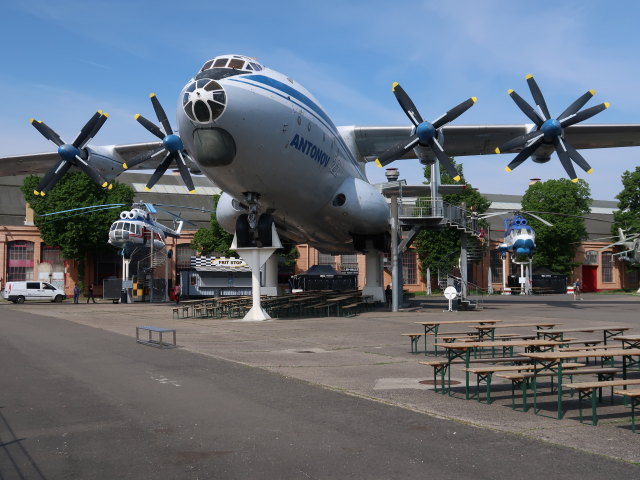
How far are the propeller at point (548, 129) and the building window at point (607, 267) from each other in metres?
54.7

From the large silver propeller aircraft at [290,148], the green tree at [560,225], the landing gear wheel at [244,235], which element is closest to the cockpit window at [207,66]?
the large silver propeller aircraft at [290,148]

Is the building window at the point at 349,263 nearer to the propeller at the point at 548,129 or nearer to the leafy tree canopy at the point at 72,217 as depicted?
the leafy tree canopy at the point at 72,217

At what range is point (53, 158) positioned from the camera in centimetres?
3128

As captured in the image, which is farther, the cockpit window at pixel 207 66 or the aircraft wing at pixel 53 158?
the aircraft wing at pixel 53 158

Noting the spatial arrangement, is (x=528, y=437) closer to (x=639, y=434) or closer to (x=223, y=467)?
(x=639, y=434)

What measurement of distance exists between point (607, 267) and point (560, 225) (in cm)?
1123

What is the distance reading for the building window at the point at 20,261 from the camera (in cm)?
5347

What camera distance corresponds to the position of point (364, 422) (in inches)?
277

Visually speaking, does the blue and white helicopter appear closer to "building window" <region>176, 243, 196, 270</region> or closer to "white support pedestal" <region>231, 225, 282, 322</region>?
"building window" <region>176, 243, 196, 270</region>

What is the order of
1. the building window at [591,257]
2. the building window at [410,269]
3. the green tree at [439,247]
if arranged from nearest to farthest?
1. the green tree at [439,247]
2. the building window at [410,269]
3. the building window at [591,257]

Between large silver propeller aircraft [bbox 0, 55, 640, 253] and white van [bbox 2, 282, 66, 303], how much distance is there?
12.4 metres

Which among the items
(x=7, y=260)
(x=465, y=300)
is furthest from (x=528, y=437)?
(x=7, y=260)

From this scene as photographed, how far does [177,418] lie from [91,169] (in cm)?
2402

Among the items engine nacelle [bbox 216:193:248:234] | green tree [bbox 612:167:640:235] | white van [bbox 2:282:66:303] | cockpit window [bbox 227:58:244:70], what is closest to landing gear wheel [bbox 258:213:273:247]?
engine nacelle [bbox 216:193:248:234]
